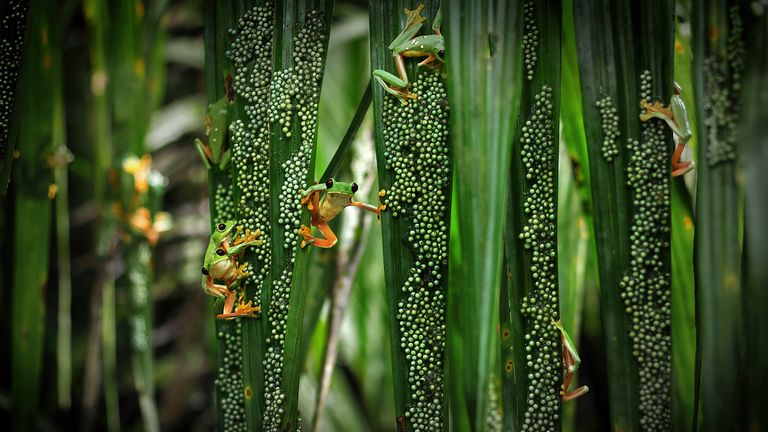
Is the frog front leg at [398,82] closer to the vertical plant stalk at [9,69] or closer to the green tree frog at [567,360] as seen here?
the green tree frog at [567,360]

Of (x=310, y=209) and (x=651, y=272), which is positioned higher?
(x=310, y=209)

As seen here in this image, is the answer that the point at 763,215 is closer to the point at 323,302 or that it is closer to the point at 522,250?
the point at 522,250

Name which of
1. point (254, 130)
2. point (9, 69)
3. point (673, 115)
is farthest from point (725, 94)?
point (9, 69)

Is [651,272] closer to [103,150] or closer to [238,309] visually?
[238,309]

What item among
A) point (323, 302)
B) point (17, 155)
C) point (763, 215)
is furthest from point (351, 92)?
point (763, 215)

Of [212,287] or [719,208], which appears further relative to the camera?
[212,287]

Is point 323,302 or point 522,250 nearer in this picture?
point 522,250

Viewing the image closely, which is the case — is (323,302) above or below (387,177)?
below
